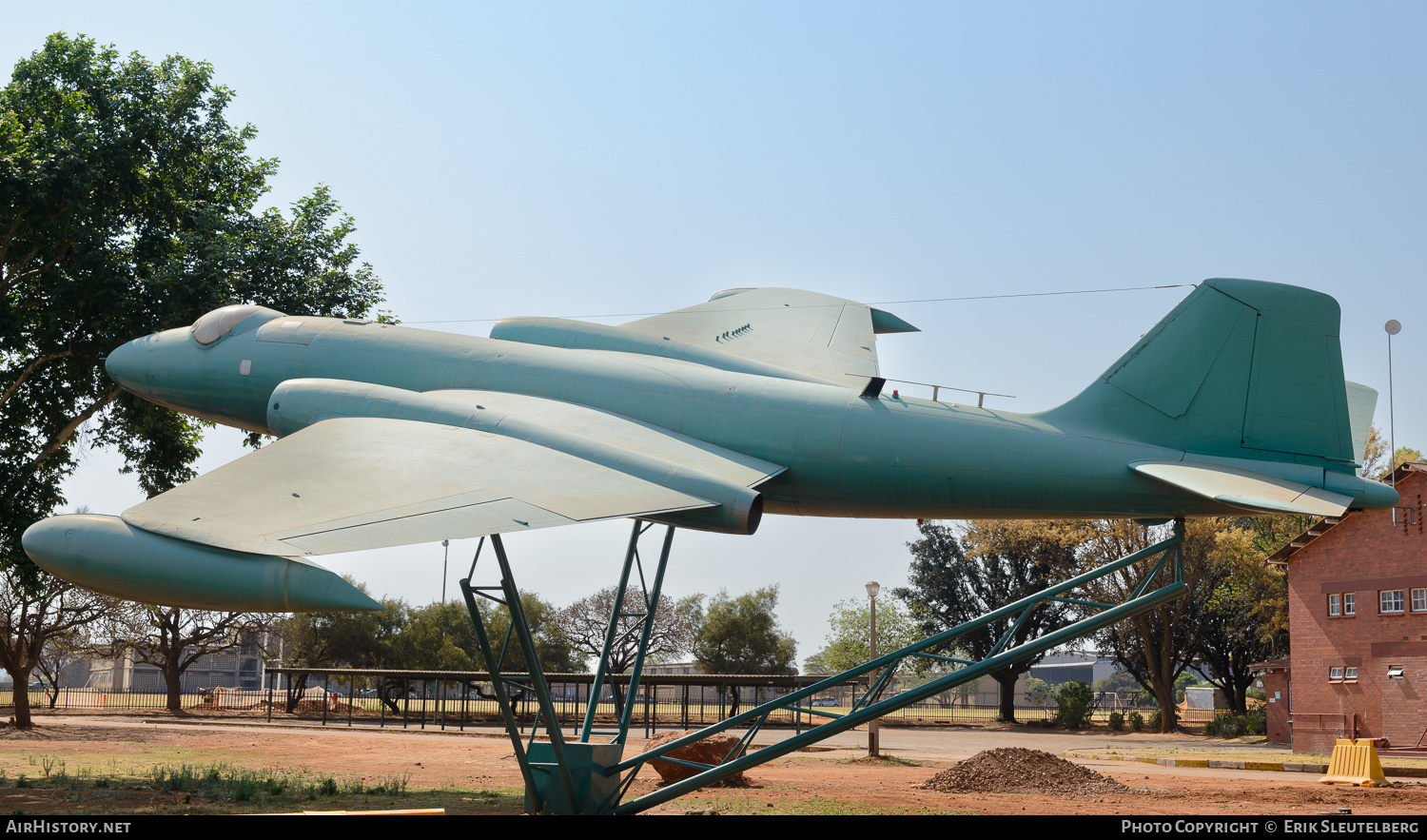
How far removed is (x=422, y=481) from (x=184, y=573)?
2.41 metres

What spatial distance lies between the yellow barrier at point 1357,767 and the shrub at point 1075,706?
3640 cm

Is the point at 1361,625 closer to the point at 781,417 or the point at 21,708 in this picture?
the point at 781,417

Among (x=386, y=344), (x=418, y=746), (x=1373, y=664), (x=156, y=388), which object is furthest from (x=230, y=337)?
(x=1373, y=664)

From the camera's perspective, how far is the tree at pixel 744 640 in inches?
2734

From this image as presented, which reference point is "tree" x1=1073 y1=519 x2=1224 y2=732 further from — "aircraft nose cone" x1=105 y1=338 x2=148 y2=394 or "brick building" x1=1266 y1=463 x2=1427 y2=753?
"aircraft nose cone" x1=105 y1=338 x2=148 y2=394

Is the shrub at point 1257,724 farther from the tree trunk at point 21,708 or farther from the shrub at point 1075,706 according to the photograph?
the tree trunk at point 21,708

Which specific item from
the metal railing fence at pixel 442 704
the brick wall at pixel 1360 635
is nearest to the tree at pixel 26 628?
the metal railing fence at pixel 442 704

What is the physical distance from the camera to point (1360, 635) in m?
35.2

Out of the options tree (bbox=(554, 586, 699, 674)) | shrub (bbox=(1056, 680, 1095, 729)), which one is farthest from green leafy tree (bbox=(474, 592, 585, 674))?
shrub (bbox=(1056, 680, 1095, 729))

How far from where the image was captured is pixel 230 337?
49.0ft

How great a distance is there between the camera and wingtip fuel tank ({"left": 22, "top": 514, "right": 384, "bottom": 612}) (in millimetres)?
8766

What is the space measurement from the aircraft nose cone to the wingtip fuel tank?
652cm
